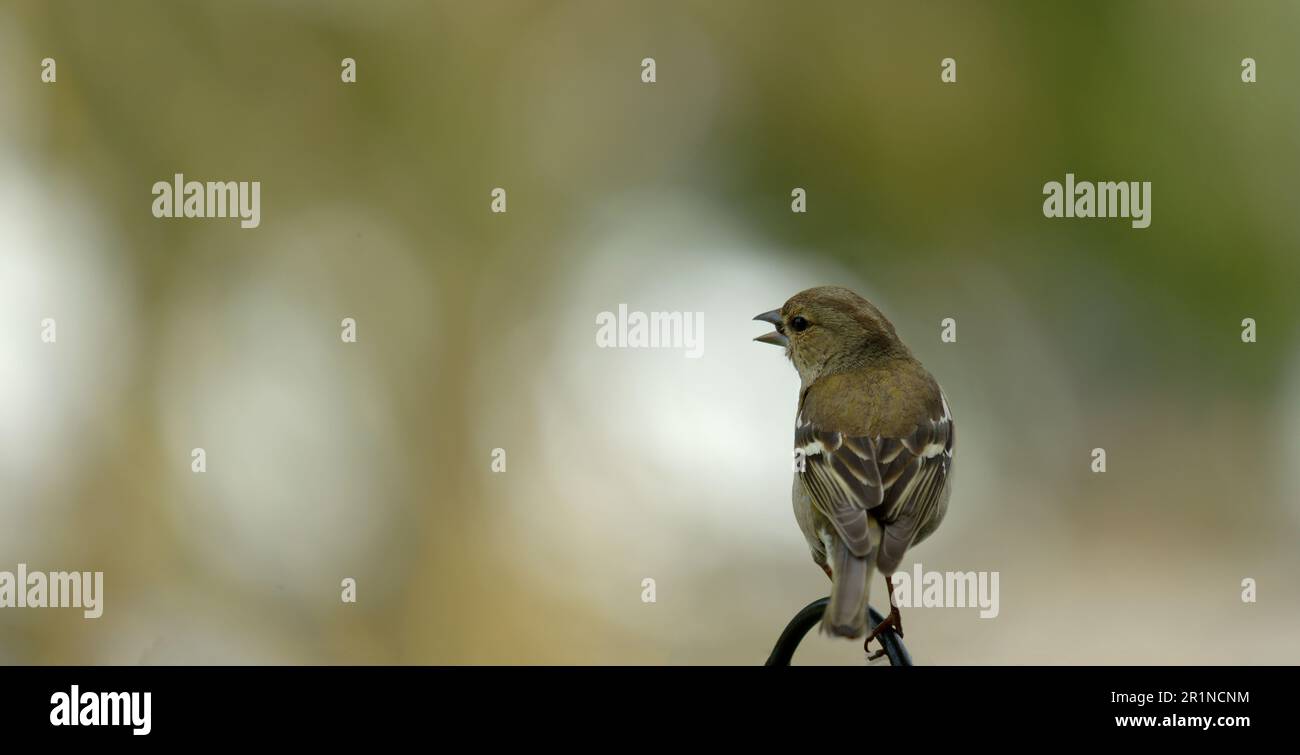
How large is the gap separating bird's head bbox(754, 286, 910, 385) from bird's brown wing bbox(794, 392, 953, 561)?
0.51m

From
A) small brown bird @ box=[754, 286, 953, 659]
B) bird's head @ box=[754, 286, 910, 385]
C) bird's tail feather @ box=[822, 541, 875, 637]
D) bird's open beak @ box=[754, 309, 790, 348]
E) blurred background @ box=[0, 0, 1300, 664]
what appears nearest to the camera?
bird's tail feather @ box=[822, 541, 875, 637]

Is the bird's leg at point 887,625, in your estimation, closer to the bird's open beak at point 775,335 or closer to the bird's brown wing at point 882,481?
the bird's brown wing at point 882,481

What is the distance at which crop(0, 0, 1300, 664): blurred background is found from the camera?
308 inches

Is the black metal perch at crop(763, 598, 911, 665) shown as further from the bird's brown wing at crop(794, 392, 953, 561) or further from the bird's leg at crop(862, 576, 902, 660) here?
the bird's brown wing at crop(794, 392, 953, 561)

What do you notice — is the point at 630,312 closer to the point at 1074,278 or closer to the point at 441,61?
the point at 441,61

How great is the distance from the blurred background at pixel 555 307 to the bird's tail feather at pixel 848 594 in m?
4.21

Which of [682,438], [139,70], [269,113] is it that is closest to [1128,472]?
[682,438]

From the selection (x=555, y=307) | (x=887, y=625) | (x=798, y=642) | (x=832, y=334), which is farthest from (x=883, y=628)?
(x=555, y=307)

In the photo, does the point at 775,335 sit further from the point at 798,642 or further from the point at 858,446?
the point at 798,642

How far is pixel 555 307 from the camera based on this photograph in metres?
8.35

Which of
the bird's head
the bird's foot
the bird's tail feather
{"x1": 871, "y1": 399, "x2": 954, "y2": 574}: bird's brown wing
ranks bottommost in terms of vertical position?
the bird's foot

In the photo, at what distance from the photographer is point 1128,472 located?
8.32 m

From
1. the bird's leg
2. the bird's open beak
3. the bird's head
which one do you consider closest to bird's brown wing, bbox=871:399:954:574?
the bird's leg

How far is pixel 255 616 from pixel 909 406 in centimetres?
513
